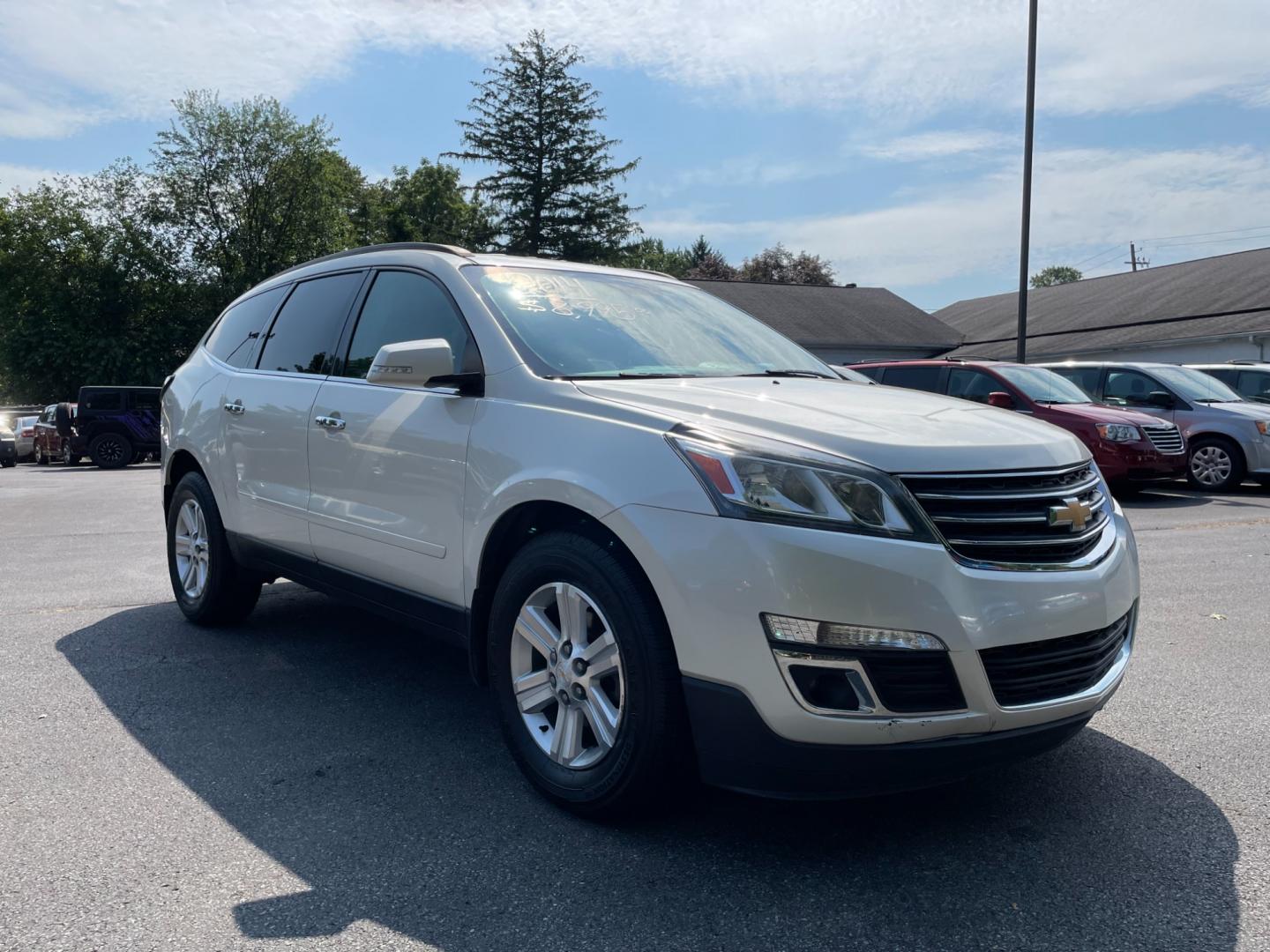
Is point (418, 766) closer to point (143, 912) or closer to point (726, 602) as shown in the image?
point (143, 912)

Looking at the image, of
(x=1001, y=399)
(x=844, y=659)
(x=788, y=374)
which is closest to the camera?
(x=844, y=659)

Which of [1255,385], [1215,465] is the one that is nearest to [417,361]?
[1215,465]

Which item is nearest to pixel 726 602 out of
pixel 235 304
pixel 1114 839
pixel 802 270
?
pixel 1114 839

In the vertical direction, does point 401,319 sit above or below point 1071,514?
above

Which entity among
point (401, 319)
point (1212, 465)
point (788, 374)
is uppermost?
point (401, 319)

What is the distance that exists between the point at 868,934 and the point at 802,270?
63.1 m

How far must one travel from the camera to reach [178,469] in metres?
6.17

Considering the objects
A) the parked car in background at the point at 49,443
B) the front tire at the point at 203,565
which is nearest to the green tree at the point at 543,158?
the parked car in background at the point at 49,443

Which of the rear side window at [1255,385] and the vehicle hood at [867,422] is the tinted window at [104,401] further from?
the vehicle hood at [867,422]

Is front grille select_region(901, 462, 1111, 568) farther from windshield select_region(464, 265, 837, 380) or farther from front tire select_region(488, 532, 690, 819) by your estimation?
windshield select_region(464, 265, 837, 380)

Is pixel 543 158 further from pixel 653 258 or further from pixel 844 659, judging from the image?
pixel 844 659

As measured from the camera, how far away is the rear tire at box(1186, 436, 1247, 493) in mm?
13805

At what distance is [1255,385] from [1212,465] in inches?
122

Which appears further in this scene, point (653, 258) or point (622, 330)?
point (653, 258)
